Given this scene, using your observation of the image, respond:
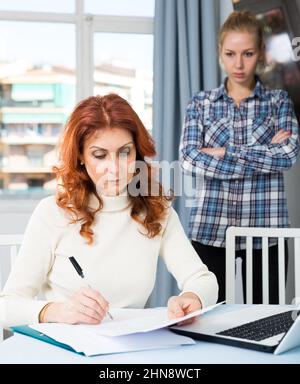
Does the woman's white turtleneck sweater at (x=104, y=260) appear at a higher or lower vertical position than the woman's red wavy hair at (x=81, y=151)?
lower

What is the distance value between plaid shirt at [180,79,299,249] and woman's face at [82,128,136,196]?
2.87 ft

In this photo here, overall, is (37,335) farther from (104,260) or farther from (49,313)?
(104,260)

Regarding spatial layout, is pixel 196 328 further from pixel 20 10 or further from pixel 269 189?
pixel 20 10

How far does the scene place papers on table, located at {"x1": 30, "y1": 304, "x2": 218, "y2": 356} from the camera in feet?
3.59

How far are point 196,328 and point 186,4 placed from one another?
8.07ft

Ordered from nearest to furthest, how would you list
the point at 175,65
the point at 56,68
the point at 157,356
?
the point at 157,356 → the point at 175,65 → the point at 56,68

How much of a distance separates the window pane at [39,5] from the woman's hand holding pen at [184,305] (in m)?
2.36

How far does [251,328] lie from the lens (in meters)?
1.23

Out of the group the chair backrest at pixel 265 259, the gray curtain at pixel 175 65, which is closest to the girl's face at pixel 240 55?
the gray curtain at pixel 175 65

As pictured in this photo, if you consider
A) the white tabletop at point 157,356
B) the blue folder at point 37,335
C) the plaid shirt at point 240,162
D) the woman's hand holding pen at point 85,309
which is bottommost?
the white tabletop at point 157,356

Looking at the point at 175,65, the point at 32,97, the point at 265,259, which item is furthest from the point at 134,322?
the point at 32,97

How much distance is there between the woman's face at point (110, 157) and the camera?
1.58 meters

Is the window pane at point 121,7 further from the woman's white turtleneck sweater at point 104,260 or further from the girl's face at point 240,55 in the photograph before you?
the woman's white turtleneck sweater at point 104,260

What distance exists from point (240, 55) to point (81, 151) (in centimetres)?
117
